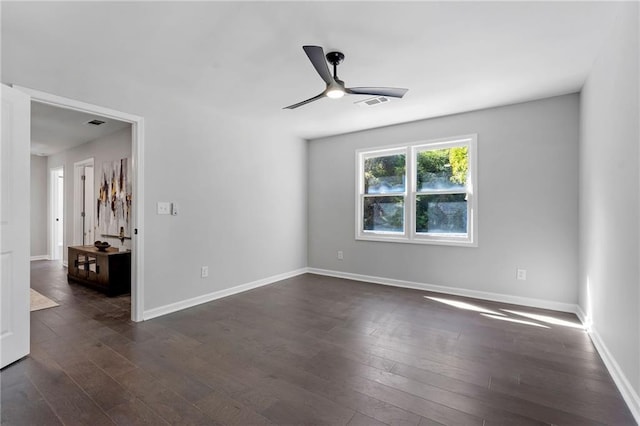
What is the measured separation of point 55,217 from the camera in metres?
7.22

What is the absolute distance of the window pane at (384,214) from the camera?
187 inches

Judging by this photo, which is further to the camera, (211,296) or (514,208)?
(211,296)

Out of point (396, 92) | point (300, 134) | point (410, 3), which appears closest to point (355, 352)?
point (396, 92)

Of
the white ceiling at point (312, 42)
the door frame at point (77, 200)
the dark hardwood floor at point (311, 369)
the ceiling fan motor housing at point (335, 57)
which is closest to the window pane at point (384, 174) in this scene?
the white ceiling at point (312, 42)

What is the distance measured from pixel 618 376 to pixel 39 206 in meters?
10.1

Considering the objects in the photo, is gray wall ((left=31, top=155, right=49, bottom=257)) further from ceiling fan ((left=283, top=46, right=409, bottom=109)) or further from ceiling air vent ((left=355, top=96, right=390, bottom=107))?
ceiling fan ((left=283, top=46, right=409, bottom=109))

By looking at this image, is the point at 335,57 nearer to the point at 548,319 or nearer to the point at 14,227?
the point at 14,227

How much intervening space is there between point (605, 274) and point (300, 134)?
4.26 meters

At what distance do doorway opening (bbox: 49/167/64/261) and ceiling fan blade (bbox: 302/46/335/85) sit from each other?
7.64 m

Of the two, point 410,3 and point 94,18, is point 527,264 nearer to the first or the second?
point 410,3

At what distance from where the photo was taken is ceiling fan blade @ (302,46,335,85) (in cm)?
198

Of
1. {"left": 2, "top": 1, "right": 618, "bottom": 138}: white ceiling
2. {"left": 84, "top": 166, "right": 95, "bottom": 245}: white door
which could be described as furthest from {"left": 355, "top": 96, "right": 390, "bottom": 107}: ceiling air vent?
{"left": 84, "top": 166, "right": 95, "bottom": 245}: white door

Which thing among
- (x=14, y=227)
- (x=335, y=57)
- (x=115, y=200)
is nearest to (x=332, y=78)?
(x=335, y=57)

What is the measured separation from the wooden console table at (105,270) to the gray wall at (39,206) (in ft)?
12.0
